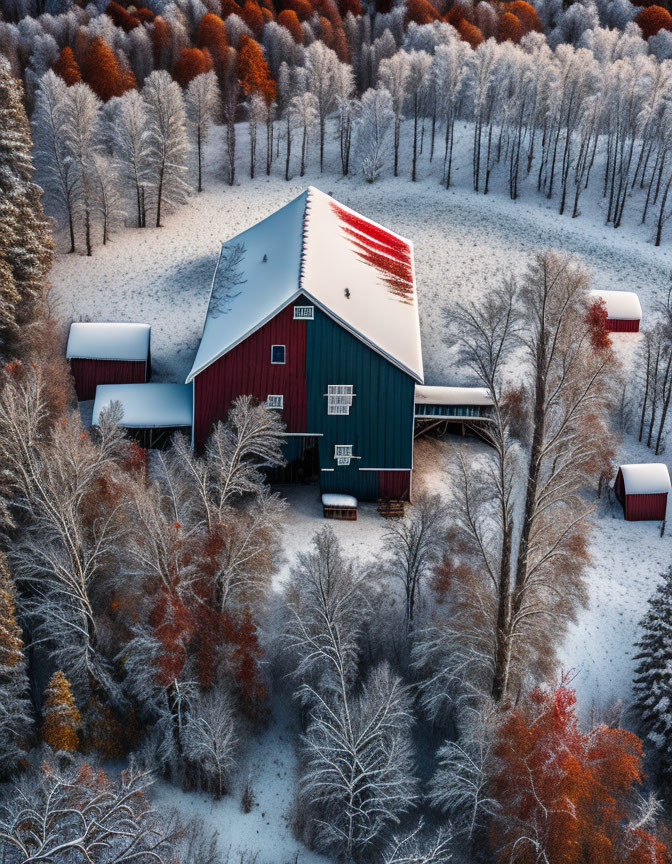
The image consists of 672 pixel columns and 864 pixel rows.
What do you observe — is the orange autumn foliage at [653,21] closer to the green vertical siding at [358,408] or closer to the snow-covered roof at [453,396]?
the snow-covered roof at [453,396]

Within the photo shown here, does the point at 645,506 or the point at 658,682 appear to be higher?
the point at 645,506

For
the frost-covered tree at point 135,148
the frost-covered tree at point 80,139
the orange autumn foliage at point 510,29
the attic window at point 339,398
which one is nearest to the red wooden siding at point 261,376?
the attic window at point 339,398

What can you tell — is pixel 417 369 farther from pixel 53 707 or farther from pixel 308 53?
pixel 308 53

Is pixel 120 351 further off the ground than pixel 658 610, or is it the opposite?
pixel 120 351

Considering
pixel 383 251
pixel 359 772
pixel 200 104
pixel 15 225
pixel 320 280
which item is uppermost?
pixel 200 104

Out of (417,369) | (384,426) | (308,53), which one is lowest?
(384,426)

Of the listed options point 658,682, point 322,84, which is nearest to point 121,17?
point 322,84

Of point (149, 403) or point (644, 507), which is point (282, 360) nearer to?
point (149, 403)

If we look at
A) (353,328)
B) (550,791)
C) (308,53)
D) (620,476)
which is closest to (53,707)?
(550,791)
